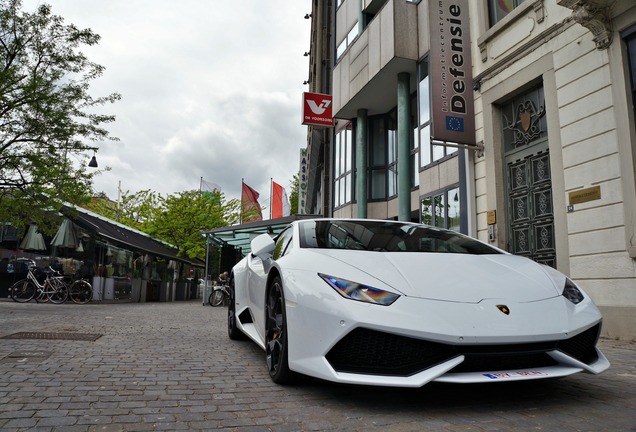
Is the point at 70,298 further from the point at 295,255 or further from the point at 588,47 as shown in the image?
the point at 588,47

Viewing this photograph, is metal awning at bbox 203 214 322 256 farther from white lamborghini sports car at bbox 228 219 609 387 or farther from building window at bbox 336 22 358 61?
white lamborghini sports car at bbox 228 219 609 387

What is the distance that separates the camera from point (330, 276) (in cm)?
286

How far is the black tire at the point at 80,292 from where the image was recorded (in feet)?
48.4

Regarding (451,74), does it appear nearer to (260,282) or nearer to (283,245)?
(283,245)

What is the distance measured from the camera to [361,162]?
16094 mm

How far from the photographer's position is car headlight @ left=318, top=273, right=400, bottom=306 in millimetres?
2635

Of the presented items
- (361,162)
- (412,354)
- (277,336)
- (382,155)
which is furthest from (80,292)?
(412,354)

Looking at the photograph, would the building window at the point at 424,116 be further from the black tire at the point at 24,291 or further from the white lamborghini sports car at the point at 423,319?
the black tire at the point at 24,291

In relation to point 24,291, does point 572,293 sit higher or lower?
higher

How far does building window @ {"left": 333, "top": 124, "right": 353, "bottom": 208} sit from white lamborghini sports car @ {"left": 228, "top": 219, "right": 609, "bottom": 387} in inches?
558

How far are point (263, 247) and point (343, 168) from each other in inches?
575

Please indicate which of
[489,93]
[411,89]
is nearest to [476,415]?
[489,93]

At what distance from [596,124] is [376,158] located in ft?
32.3

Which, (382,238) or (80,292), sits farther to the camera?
(80,292)
